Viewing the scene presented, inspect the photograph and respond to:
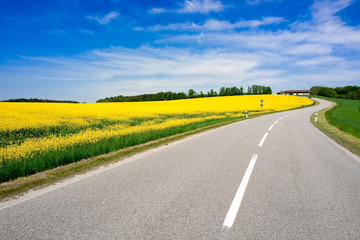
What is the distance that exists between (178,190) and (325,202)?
250 cm

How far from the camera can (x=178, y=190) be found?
141 inches

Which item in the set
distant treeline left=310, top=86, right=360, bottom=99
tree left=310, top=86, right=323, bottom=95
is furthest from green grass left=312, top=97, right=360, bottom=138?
tree left=310, top=86, right=323, bottom=95

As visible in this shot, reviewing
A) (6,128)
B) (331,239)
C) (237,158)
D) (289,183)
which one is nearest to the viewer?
(331,239)

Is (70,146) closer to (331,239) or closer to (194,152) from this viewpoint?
(194,152)

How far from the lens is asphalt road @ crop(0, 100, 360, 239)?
2.44 m

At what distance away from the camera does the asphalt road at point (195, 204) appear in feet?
8.02

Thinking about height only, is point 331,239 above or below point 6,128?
below

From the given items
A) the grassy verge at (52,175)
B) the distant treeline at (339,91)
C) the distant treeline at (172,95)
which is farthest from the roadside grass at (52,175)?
the distant treeline at (339,91)

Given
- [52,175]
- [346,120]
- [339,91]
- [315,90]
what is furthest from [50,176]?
[339,91]

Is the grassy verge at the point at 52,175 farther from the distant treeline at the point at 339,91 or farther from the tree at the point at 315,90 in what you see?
the tree at the point at 315,90

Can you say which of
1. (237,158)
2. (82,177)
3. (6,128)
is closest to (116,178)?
(82,177)

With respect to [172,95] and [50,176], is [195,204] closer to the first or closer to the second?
[50,176]

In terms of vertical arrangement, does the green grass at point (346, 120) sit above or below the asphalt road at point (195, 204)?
below

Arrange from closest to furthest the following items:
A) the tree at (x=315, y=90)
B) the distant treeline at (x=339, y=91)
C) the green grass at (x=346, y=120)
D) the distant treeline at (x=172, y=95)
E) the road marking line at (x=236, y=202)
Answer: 1. the road marking line at (x=236, y=202)
2. the green grass at (x=346, y=120)
3. the distant treeline at (x=172, y=95)
4. the distant treeline at (x=339, y=91)
5. the tree at (x=315, y=90)
